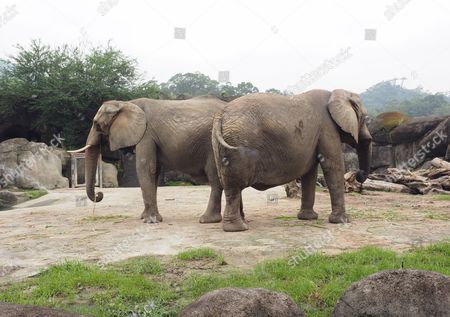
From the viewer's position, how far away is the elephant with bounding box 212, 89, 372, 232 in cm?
646

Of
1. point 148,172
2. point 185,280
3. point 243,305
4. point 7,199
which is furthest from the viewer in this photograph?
point 7,199

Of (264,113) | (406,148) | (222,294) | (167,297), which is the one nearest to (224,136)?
(264,113)

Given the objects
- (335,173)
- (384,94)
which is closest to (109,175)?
(335,173)

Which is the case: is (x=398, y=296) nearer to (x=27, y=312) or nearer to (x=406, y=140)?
(x=27, y=312)

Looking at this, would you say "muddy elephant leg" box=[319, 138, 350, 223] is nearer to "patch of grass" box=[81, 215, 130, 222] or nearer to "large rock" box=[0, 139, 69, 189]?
"patch of grass" box=[81, 215, 130, 222]

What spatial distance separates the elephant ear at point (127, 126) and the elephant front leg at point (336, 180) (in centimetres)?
314

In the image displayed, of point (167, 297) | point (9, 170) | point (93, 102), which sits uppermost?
point (93, 102)

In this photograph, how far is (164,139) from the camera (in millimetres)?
7727

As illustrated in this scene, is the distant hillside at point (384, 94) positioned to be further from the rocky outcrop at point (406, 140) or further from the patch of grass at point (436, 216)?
the patch of grass at point (436, 216)

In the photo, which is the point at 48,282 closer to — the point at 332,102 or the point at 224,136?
the point at 224,136

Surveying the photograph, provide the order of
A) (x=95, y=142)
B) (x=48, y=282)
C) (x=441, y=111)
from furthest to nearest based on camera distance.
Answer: (x=441, y=111) < (x=95, y=142) < (x=48, y=282)

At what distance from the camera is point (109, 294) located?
3967mm

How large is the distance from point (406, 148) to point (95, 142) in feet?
54.2

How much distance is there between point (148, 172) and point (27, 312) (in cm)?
469
